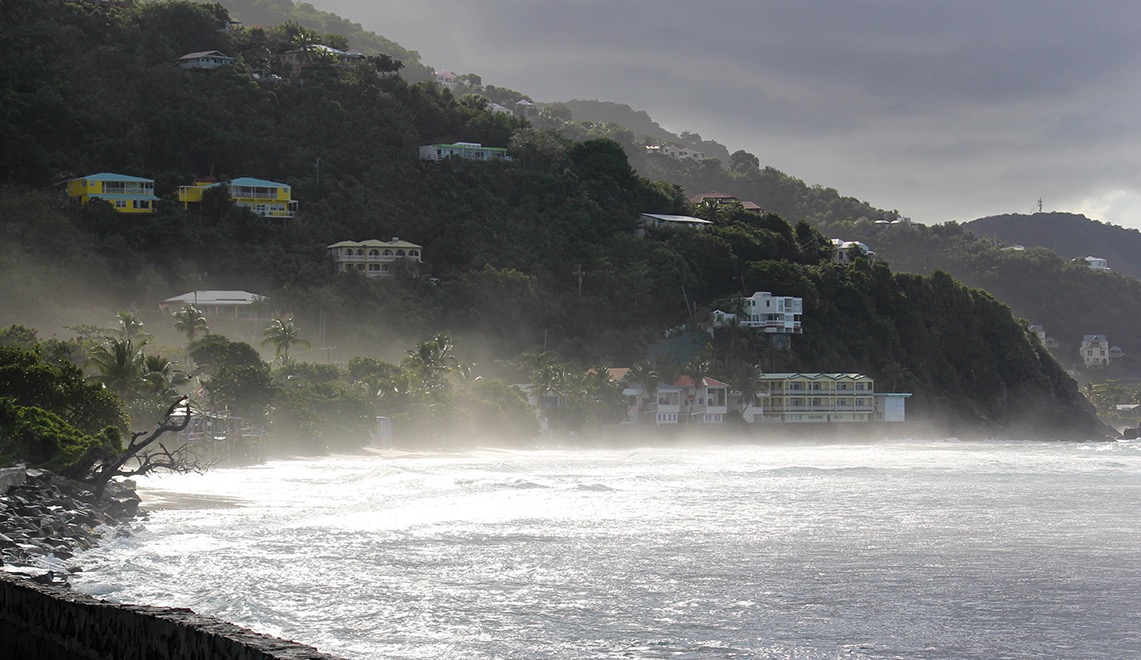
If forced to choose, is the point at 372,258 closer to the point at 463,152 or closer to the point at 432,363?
the point at 463,152

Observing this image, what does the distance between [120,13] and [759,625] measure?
111104 millimetres

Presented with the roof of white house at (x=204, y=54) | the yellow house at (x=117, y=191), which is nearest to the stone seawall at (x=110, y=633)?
the yellow house at (x=117, y=191)

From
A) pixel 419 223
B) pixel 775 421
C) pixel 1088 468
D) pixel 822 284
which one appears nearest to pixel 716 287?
pixel 822 284

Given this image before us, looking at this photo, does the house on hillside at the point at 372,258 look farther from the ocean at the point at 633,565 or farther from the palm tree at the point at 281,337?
the ocean at the point at 633,565

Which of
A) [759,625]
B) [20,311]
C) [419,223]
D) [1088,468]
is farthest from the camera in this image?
[419,223]

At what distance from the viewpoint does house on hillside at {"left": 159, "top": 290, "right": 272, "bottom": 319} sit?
7844 centimetres

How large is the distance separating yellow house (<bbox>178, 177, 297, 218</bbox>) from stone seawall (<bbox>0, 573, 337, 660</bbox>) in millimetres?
87758

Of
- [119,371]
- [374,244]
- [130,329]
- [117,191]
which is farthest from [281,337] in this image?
[117,191]

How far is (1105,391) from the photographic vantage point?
140625 mm

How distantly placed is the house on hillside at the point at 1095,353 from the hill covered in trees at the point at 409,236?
5207 cm

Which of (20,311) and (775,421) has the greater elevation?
(20,311)

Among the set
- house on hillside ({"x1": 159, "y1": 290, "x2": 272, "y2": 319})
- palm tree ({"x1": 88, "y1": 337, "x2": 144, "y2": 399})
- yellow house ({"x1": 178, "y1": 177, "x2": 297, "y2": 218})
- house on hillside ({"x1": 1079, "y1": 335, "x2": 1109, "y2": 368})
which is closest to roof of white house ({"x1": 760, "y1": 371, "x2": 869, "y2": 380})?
house on hillside ({"x1": 159, "y1": 290, "x2": 272, "y2": 319})

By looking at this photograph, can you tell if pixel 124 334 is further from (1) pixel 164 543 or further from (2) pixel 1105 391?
(2) pixel 1105 391

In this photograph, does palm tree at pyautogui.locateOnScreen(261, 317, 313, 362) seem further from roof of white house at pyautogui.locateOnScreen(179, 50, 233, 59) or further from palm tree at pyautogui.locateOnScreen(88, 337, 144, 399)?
roof of white house at pyautogui.locateOnScreen(179, 50, 233, 59)
